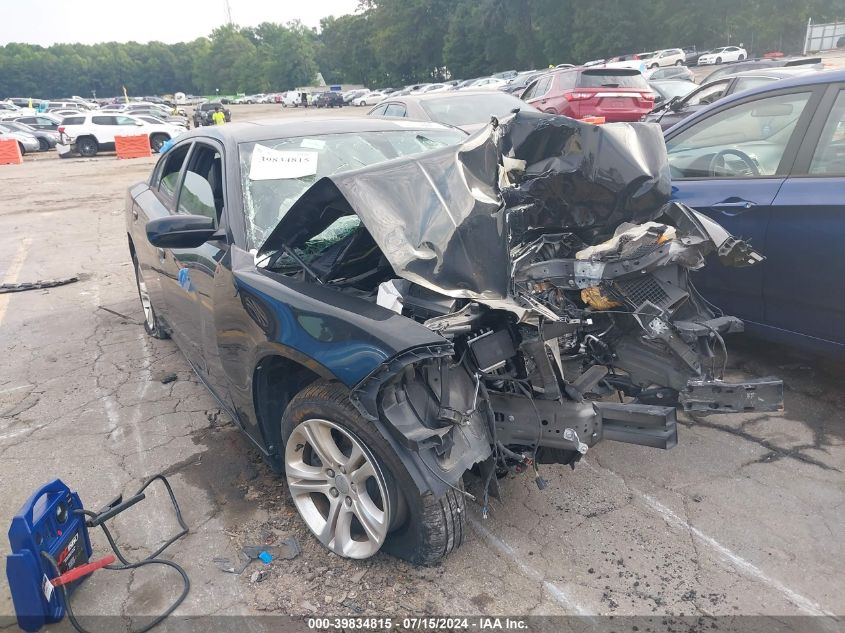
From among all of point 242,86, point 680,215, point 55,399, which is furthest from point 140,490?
point 242,86

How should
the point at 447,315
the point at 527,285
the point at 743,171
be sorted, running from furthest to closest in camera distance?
the point at 743,171 < the point at 527,285 < the point at 447,315

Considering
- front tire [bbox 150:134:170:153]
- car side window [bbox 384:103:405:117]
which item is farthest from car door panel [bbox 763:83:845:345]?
front tire [bbox 150:134:170:153]

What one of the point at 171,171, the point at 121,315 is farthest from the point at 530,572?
the point at 121,315

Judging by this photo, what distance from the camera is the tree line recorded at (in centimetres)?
4681

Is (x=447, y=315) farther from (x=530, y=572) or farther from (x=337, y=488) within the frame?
(x=530, y=572)

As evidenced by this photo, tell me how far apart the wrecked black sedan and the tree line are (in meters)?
51.7

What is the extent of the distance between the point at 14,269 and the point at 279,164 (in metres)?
6.83

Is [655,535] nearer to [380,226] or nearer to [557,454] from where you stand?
[557,454]

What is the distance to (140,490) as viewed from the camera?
3.31 meters

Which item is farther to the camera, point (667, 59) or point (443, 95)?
point (667, 59)

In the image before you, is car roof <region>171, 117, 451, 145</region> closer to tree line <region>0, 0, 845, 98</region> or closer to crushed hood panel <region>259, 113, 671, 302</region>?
crushed hood panel <region>259, 113, 671, 302</region>

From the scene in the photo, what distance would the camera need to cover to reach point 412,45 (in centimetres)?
7056

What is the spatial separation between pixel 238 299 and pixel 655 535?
215cm

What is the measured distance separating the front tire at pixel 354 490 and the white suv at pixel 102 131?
86.8ft
